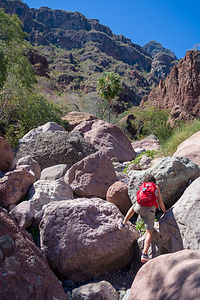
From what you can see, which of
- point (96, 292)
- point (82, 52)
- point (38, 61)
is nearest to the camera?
point (96, 292)

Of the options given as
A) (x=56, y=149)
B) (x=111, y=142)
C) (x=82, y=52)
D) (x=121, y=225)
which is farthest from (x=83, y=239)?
(x=82, y=52)

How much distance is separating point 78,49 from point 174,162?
346 ft

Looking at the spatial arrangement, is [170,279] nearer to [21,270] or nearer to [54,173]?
[21,270]

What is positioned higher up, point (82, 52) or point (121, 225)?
point (82, 52)

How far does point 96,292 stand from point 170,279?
1046mm

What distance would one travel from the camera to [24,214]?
3355 mm

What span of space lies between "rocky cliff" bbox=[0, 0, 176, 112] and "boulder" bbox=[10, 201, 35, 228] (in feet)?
165

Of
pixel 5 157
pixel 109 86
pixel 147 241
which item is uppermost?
pixel 109 86

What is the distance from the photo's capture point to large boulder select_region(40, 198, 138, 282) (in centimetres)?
289

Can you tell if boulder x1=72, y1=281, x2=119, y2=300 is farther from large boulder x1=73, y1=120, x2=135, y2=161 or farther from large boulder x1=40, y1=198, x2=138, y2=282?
large boulder x1=73, y1=120, x2=135, y2=161

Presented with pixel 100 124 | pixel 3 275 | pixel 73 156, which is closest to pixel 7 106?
pixel 100 124

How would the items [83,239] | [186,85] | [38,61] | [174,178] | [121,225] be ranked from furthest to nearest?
[38,61]
[186,85]
[174,178]
[121,225]
[83,239]

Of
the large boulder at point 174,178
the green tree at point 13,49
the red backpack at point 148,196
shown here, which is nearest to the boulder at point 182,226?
the red backpack at point 148,196

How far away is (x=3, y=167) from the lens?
4645 millimetres
